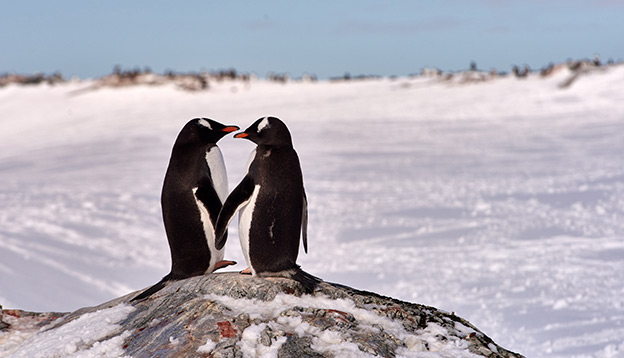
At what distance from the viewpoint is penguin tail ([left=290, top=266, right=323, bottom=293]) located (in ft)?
12.7

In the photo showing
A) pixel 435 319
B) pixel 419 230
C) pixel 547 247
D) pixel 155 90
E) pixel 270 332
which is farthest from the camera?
pixel 155 90

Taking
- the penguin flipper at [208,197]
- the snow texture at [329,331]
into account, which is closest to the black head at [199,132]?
the penguin flipper at [208,197]

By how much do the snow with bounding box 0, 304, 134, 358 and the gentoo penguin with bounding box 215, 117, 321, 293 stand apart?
0.72 m

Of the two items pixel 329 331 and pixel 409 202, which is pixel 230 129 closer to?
pixel 329 331

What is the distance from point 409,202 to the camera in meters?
9.69

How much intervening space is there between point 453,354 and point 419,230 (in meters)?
4.98

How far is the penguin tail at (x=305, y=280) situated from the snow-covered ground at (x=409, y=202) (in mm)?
2258

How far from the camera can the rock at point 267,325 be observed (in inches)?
133

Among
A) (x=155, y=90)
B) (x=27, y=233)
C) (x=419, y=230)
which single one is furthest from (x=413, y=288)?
(x=155, y=90)

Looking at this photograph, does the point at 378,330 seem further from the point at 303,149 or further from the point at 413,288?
the point at 303,149

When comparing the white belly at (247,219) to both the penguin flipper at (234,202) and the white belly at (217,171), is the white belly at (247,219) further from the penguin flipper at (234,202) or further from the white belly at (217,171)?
the white belly at (217,171)

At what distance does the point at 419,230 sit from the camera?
8539 mm

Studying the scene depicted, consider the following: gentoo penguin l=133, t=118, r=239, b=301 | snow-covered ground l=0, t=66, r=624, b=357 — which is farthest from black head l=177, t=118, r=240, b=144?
snow-covered ground l=0, t=66, r=624, b=357

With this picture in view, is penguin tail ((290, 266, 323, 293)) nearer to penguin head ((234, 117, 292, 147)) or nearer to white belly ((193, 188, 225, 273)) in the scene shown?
white belly ((193, 188, 225, 273))
